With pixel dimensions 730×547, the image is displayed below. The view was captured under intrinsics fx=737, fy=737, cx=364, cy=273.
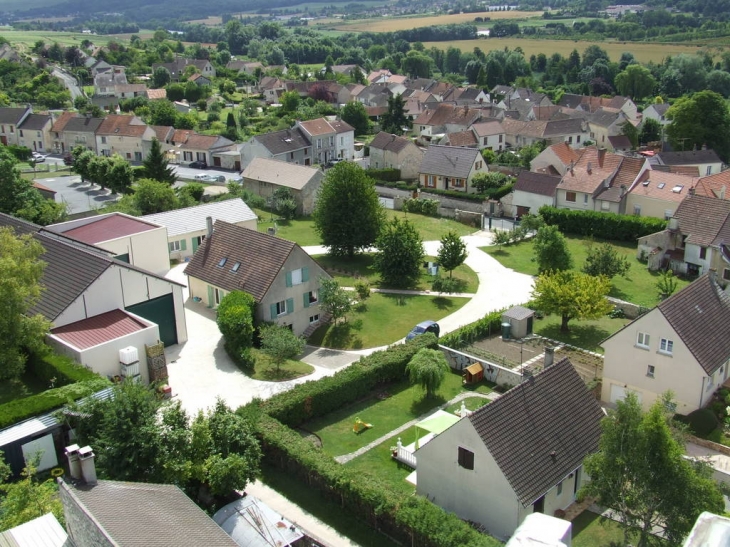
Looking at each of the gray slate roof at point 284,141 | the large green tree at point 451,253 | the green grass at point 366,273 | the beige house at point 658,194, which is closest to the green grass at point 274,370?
the green grass at point 366,273

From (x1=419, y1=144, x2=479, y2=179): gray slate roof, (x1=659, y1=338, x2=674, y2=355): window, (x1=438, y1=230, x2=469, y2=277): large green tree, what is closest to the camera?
(x1=659, y1=338, x2=674, y2=355): window

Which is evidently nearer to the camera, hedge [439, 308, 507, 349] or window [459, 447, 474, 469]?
window [459, 447, 474, 469]

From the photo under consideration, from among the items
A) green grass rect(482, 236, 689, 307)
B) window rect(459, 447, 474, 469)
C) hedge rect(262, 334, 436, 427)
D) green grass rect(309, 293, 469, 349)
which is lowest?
green grass rect(482, 236, 689, 307)

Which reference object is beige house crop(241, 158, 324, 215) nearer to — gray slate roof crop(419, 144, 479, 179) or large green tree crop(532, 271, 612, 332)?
gray slate roof crop(419, 144, 479, 179)

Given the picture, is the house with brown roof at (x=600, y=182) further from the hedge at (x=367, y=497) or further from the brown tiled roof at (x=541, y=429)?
the hedge at (x=367, y=497)

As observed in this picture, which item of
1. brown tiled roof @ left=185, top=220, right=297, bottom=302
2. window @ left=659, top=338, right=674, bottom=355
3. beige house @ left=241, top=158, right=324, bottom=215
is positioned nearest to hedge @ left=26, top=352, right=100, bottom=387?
brown tiled roof @ left=185, top=220, right=297, bottom=302

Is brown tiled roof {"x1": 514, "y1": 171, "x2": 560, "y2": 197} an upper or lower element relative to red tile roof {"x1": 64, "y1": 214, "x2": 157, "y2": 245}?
lower

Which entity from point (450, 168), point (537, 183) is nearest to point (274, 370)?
point (537, 183)

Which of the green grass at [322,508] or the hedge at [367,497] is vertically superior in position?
the hedge at [367,497]

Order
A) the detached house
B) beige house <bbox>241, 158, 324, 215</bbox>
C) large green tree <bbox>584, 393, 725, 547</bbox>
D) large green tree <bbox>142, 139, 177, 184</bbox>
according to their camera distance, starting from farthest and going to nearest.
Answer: the detached house, large green tree <bbox>142, 139, 177, 184</bbox>, beige house <bbox>241, 158, 324, 215</bbox>, large green tree <bbox>584, 393, 725, 547</bbox>
